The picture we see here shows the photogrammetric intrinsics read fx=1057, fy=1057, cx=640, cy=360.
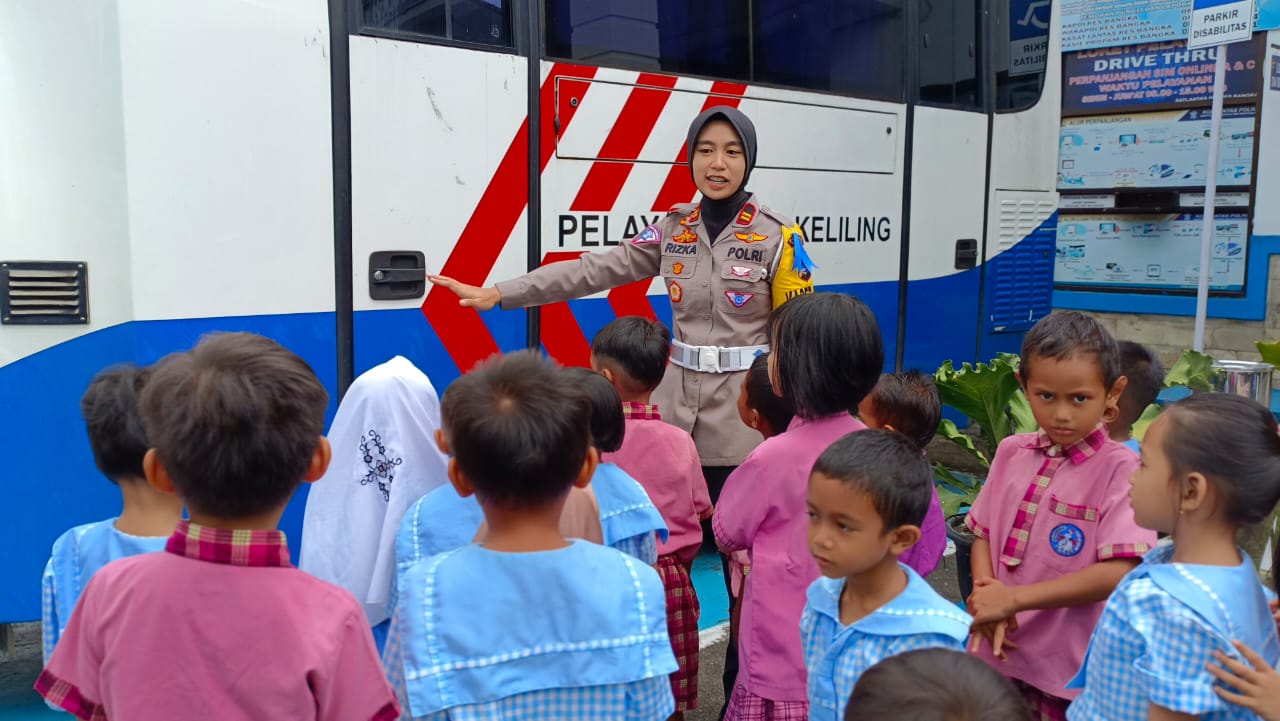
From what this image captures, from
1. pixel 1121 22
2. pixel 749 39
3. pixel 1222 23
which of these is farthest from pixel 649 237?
pixel 1121 22

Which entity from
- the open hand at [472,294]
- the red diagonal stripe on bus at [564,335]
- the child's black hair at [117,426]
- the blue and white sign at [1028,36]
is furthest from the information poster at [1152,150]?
the child's black hair at [117,426]

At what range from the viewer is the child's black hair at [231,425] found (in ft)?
5.05

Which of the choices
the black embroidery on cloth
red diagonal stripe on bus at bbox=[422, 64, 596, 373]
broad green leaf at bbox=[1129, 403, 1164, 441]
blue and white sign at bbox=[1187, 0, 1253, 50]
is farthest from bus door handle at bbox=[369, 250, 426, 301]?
blue and white sign at bbox=[1187, 0, 1253, 50]

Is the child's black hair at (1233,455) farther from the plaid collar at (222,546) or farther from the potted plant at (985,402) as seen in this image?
the potted plant at (985,402)

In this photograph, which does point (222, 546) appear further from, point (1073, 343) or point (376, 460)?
point (1073, 343)

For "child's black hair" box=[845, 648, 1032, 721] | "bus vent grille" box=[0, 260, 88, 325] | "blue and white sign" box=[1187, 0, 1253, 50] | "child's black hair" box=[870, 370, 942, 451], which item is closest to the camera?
"child's black hair" box=[845, 648, 1032, 721]

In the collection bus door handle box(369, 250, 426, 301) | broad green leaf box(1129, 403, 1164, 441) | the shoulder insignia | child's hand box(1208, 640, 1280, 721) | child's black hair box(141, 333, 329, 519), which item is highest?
the shoulder insignia

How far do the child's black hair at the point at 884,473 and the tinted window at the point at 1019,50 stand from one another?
180 inches

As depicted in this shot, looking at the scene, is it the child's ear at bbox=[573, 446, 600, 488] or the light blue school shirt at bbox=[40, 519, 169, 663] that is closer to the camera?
the child's ear at bbox=[573, 446, 600, 488]

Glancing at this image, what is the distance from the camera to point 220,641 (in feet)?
4.90

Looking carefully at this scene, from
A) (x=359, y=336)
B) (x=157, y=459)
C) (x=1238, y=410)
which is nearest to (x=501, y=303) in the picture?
(x=359, y=336)

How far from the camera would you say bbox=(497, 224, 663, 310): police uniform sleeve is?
3.53 metres

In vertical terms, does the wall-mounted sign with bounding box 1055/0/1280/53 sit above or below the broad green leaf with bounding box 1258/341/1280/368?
above

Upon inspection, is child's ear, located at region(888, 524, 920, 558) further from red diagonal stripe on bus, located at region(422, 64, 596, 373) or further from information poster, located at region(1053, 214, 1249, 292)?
information poster, located at region(1053, 214, 1249, 292)
